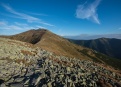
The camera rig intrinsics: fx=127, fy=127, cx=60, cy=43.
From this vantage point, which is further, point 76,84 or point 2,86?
point 76,84

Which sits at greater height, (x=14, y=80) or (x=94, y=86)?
(x=14, y=80)

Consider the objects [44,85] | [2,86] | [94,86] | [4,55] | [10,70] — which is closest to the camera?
[2,86]

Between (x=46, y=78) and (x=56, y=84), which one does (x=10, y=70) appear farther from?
(x=56, y=84)

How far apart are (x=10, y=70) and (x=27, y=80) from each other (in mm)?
6151

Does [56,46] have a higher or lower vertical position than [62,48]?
higher

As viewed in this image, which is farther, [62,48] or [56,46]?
[62,48]

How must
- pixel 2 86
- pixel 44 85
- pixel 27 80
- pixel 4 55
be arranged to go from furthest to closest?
pixel 4 55 → pixel 27 80 → pixel 44 85 → pixel 2 86

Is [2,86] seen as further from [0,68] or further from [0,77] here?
[0,68]

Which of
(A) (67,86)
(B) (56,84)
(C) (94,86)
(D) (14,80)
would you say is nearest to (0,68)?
(D) (14,80)

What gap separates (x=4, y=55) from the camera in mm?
34375

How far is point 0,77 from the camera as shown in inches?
853

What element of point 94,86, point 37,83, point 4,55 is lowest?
point 94,86

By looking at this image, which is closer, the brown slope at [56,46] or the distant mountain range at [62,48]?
the brown slope at [56,46]

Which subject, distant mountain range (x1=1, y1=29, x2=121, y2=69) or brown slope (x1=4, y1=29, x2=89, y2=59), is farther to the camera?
distant mountain range (x1=1, y1=29, x2=121, y2=69)
